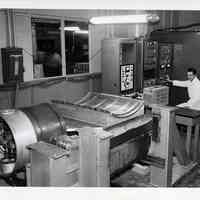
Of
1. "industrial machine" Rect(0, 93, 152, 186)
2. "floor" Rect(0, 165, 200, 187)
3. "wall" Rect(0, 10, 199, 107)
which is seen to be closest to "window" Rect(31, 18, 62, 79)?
"wall" Rect(0, 10, 199, 107)

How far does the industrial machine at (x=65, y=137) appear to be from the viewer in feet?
8.04

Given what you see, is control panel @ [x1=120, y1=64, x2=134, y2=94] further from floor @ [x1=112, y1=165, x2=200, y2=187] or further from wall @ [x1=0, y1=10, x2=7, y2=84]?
floor @ [x1=112, y1=165, x2=200, y2=187]

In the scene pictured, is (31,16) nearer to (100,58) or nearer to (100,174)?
(100,58)

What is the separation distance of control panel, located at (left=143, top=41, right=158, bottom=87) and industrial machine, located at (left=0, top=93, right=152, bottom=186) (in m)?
2.60

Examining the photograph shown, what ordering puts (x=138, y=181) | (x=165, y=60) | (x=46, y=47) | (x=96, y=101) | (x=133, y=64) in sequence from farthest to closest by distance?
(x=165, y=60) < (x=133, y=64) < (x=46, y=47) < (x=96, y=101) < (x=138, y=181)

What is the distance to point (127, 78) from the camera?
6.00 m

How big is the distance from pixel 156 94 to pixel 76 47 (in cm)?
203

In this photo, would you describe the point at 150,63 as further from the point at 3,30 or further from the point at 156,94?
the point at 3,30

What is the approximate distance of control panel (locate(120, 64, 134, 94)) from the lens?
584cm

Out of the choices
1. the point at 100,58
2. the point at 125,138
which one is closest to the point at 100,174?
the point at 125,138

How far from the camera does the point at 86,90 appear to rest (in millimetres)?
6043

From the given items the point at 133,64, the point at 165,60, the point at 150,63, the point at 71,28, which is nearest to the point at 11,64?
the point at 71,28

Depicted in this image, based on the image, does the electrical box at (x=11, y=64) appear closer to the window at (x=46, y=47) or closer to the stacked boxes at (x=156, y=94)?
the window at (x=46, y=47)

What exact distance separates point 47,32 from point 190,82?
279cm
